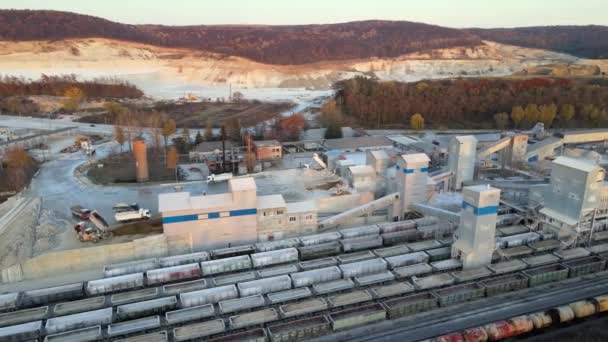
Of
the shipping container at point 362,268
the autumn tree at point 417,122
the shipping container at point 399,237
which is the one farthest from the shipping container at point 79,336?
the autumn tree at point 417,122

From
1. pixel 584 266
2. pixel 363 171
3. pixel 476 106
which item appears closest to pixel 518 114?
pixel 476 106

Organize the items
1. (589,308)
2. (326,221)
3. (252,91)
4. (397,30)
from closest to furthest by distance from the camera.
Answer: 1. (589,308)
2. (326,221)
3. (252,91)
4. (397,30)

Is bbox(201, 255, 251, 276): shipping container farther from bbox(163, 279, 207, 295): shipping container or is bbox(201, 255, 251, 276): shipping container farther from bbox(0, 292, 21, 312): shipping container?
→ bbox(0, 292, 21, 312): shipping container

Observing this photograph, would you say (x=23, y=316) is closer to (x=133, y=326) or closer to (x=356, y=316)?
(x=133, y=326)

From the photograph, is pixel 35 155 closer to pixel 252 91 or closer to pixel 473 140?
pixel 473 140

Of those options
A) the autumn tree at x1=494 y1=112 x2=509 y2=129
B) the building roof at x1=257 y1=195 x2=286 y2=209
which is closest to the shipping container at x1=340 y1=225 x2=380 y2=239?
the building roof at x1=257 y1=195 x2=286 y2=209

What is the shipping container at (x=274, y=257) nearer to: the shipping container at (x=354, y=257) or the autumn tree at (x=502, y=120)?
the shipping container at (x=354, y=257)

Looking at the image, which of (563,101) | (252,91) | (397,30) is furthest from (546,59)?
(252,91)
